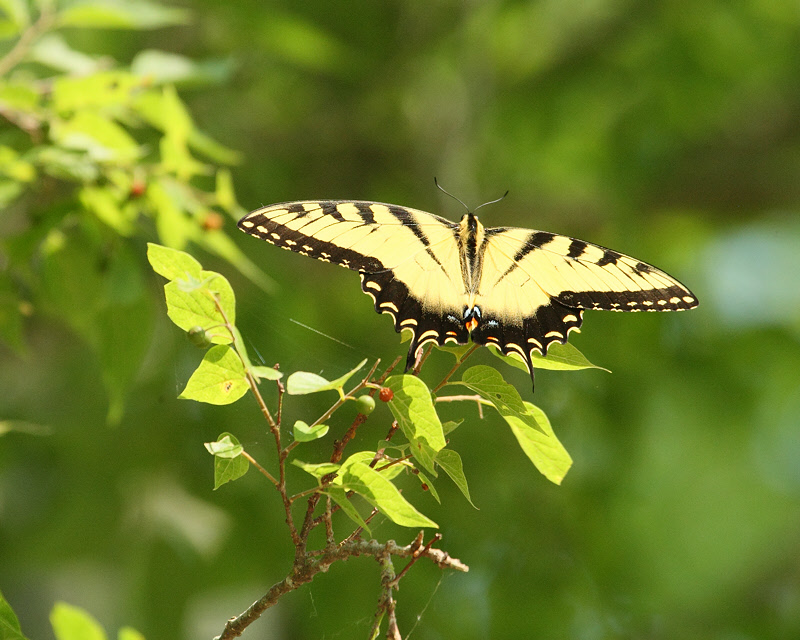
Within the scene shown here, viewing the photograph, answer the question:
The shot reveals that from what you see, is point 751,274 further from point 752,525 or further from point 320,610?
point 320,610

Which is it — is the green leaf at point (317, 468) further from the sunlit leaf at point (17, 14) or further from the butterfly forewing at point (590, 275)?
the sunlit leaf at point (17, 14)

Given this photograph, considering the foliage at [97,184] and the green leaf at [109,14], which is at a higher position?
the green leaf at [109,14]

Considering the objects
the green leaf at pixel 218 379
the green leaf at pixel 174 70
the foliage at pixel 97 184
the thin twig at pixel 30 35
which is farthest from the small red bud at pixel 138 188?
the green leaf at pixel 218 379

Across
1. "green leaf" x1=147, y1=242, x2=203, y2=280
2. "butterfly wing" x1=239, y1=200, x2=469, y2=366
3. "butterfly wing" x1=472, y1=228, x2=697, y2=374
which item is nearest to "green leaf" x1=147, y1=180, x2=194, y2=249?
"butterfly wing" x1=239, y1=200, x2=469, y2=366

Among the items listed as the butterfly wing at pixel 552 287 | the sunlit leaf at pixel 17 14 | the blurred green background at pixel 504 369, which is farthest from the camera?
the blurred green background at pixel 504 369

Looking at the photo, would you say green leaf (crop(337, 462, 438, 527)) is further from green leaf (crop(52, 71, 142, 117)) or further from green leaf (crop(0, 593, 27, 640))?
green leaf (crop(52, 71, 142, 117))

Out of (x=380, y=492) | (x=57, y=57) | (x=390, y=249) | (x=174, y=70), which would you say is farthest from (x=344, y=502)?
(x=57, y=57)

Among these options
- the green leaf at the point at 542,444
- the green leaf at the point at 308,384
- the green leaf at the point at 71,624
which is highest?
the green leaf at the point at 308,384
